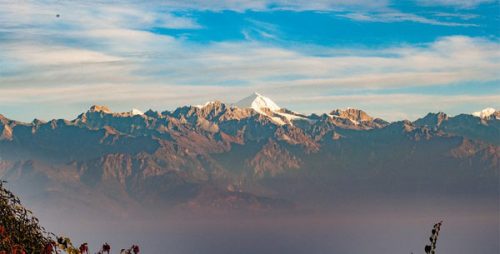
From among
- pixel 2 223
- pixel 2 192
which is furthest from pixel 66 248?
pixel 2 192

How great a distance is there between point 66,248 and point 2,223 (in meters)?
5.44

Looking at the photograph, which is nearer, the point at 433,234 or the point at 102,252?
the point at 433,234

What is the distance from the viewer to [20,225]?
1093 inches

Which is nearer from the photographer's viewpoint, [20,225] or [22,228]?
[22,228]

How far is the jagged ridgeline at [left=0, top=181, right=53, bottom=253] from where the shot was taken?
25.9m

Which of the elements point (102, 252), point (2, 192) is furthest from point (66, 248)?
point (2, 192)

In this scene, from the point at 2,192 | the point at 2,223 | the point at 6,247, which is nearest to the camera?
the point at 6,247

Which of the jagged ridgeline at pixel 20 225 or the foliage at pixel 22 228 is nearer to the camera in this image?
the foliage at pixel 22 228

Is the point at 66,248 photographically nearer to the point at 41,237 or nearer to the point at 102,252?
the point at 102,252

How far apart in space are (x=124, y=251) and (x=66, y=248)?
1.59 metres

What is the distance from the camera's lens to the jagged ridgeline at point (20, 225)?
85.1 feet

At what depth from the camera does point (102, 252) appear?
2170 cm

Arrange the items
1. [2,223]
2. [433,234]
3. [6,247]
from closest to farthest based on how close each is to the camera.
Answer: [433,234], [6,247], [2,223]

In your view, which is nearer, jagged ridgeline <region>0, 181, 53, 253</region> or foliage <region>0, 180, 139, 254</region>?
foliage <region>0, 180, 139, 254</region>
